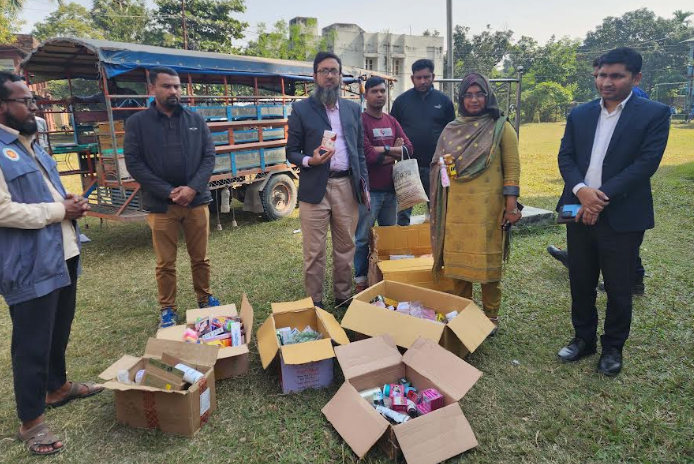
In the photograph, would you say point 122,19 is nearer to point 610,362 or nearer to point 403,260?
point 403,260

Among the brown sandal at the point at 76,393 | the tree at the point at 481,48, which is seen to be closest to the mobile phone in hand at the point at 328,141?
the brown sandal at the point at 76,393

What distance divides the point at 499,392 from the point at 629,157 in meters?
1.49

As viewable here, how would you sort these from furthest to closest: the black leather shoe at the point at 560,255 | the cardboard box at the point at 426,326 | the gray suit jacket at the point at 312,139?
the black leather shoe at the point at 560,255 < the gray suit jacket at the point at 312,139 < the cardboard box at the point at 426,326

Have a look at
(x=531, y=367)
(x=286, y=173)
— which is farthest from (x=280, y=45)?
(x=531, y=367)

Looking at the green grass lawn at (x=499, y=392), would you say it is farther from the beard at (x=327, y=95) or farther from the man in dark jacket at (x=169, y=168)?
the beard at (x=327, y=95)

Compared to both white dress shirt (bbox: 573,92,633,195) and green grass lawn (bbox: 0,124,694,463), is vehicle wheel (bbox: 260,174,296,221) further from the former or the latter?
white dress shirt (bbox: 573,92,633,195)

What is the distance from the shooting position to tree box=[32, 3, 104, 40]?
24.9 metres

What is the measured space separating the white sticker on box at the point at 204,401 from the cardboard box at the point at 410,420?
63cm

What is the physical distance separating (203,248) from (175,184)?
0.55 meters

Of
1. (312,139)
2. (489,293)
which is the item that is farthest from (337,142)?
(489,293)

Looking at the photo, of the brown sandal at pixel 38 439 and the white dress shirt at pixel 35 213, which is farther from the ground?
the white dress shirt at pixel 35 213

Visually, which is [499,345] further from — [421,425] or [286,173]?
[286,173]

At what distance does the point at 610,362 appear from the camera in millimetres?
2662

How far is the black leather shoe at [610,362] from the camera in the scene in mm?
2633
